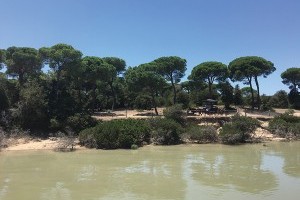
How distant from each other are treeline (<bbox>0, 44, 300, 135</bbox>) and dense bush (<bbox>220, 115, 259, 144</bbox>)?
41.7 feet

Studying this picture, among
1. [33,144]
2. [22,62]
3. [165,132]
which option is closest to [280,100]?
[165,132]

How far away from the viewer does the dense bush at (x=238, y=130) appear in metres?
35.0

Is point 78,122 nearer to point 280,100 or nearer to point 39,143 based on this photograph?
point 39,143

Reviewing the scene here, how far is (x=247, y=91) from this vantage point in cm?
8112

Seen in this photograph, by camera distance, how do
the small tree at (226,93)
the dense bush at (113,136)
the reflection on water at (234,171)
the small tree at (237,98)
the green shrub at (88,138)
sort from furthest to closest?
the small tree at (237,98), the small tree at (226,93), the green shrub at (88,138), the dense bush at (113,136), the reflection on water at (234,171)

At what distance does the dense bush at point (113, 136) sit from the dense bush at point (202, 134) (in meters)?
4.37

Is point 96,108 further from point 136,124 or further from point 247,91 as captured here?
point 247,91

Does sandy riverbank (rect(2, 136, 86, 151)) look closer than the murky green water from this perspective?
No

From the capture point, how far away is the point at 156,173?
74.4ft

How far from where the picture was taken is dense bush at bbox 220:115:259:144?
34969 mm

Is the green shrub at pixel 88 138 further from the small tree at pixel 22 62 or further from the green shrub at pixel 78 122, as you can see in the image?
the small tree at pixel 22 62

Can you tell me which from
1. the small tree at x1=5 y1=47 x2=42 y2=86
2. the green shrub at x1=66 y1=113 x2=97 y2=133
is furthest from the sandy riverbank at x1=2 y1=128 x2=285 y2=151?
the small tree at x1=5 y1=47 x2=42 y2=86

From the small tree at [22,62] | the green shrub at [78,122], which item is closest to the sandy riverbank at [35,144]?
the green shrub at [78,122]

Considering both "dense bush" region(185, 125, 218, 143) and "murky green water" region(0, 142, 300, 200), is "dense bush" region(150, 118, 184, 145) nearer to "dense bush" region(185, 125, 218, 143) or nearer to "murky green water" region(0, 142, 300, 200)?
"dense bush" region(185, 125, 218, 143)
